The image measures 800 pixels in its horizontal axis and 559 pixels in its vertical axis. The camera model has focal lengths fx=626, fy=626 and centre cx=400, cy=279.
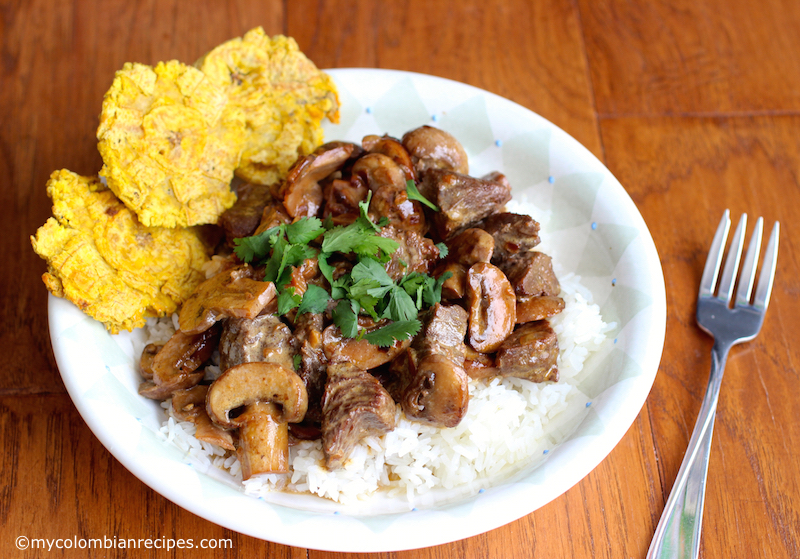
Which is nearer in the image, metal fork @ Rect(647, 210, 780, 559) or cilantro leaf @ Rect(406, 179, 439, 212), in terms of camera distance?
metal fork @ Rect(647, 210, 780, 559)

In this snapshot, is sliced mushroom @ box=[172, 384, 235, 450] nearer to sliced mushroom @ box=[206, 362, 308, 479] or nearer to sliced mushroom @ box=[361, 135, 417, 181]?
sliced mushroom @ box=[206, 362, 308, 479]

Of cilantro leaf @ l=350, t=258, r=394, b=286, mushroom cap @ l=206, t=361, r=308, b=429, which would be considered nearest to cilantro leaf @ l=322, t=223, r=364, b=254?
cilantro leaf @ l=350, t=258, r=394, b=286

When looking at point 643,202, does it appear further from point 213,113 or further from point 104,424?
point 104,424

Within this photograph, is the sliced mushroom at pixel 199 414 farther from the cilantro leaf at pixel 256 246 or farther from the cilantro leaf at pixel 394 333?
the cilantro leaf at pixel 394 333

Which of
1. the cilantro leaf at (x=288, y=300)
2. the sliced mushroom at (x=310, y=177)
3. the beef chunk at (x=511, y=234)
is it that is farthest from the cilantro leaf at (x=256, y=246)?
the beef chunk at (x=511, y=234)

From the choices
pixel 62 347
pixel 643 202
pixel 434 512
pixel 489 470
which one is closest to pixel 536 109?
pixel 643 202

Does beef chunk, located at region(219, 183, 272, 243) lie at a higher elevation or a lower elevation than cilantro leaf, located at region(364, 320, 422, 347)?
higher
